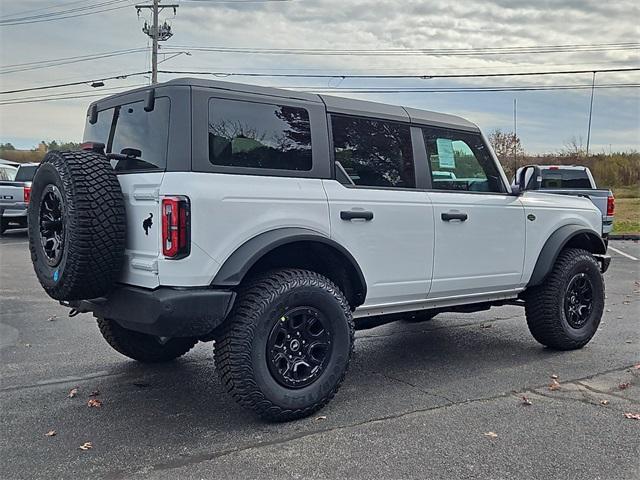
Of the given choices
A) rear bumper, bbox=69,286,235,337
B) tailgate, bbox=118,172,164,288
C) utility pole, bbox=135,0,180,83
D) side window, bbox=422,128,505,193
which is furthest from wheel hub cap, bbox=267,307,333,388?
utility pole, bbox=135,0,180,83

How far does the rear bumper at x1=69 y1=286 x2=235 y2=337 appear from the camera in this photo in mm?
3621

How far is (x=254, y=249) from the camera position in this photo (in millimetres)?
3838

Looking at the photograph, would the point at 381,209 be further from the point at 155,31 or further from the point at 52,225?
the point at 155,31

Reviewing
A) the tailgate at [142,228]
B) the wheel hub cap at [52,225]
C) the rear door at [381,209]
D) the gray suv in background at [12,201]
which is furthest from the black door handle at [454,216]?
the gray suv in background at [12,201]

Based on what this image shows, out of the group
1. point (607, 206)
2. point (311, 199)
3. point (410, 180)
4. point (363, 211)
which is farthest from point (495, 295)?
point (607, 206)

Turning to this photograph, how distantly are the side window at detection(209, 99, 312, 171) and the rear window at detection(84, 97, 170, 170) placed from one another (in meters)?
0.29

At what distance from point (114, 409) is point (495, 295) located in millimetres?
3164

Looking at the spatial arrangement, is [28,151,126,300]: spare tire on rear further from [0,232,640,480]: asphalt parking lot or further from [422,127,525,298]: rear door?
[422,127,525,298]: rear door

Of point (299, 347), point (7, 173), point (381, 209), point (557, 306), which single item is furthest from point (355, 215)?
point (7, 173)

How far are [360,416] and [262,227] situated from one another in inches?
53.5

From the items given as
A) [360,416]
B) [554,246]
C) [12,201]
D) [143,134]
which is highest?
[143,134]

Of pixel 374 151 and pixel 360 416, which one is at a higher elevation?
pixel 374 151

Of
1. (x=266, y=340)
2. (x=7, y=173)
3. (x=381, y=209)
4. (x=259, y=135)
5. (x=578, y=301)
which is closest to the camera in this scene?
(x=266, y=340)

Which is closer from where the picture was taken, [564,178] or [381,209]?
[381,209]
